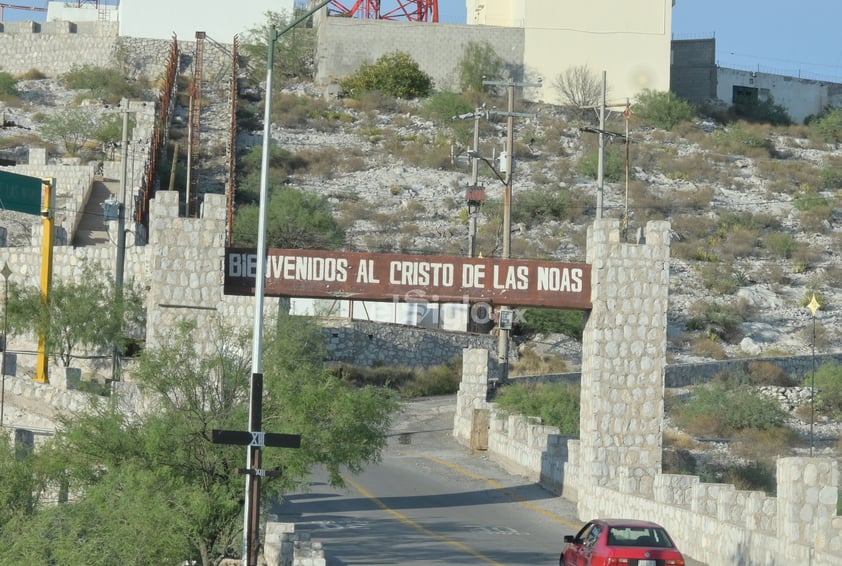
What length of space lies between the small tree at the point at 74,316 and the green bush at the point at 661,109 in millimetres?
49804

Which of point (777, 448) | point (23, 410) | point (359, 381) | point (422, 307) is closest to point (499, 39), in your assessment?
point (422, 307)

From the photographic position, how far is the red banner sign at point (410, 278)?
29.1 metres

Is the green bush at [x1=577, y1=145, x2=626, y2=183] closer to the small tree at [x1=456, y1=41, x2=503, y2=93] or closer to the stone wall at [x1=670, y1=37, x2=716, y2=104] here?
the small tree at [x1=456, y1=41, x2=503, y2=93]

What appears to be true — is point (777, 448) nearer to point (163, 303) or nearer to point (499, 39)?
point (163, 303)

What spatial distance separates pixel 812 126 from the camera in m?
96.4

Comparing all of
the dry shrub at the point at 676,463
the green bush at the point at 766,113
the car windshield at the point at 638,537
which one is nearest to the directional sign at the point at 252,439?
the car windshield at the point at 638,537

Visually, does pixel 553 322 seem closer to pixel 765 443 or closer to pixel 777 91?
pixel 765 443

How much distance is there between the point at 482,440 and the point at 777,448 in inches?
356

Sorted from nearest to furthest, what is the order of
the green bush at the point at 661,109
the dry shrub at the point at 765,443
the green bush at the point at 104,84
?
the dry shrub at the point at 765,443 < the green bush at the point at 104,84 < the green bush at the point at 661,109

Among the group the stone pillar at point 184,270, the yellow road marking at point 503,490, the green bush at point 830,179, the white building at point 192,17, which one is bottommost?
the yellow road marking at point 503,490

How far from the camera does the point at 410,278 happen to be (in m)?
29.4

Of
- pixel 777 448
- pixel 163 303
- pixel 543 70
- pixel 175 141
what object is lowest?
pixel 777 448

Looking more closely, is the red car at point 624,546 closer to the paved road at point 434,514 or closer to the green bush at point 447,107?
the paved road at point 434,514

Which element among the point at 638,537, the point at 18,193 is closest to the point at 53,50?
the point at 18,193
